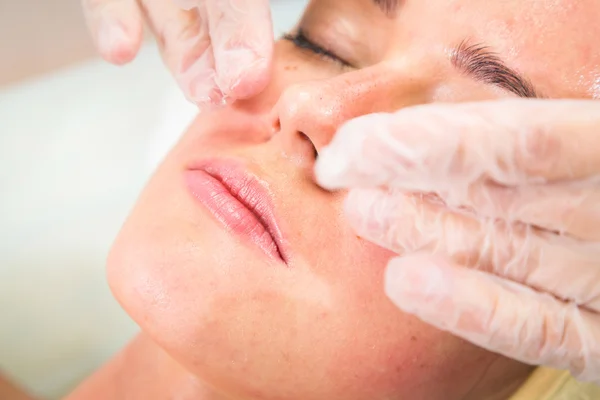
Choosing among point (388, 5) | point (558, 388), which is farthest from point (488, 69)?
point (558, 388)

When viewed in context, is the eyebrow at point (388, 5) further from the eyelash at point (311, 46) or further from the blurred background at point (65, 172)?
the blurred background at point (65, 172)

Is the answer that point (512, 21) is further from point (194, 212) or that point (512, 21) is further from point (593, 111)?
point (194, 212)

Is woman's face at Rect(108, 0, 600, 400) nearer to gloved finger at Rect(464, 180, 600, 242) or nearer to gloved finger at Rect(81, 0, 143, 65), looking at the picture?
gloved finger at Rect(464, 180, 600, 242)

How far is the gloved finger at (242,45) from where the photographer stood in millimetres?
886

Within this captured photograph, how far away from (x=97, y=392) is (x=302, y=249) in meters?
0.72

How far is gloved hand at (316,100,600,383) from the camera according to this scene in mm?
616

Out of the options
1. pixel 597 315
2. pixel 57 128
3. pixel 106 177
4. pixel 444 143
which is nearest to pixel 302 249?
pixel 444 143

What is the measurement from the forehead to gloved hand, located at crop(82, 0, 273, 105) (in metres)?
0.32

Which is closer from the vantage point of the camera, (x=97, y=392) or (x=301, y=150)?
(x=301, y=150)

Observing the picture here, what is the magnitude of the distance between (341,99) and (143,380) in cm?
73

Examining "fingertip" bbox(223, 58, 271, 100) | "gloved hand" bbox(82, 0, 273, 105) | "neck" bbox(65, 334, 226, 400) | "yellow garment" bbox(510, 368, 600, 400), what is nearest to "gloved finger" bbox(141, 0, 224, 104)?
"gloved hand" bbox(82, 0, 273, 105)

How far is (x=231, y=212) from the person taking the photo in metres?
0.83

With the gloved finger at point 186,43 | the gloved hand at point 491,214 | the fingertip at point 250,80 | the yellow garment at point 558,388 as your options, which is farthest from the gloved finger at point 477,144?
the yellow garment at point 558,388

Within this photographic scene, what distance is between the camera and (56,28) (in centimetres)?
193
